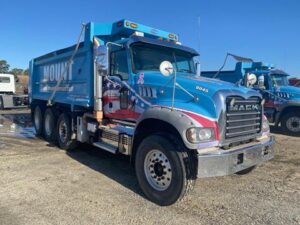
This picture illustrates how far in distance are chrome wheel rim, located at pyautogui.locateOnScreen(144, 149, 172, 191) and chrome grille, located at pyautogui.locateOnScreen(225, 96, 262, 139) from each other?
38.9 inches

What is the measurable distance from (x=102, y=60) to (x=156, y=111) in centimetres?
202

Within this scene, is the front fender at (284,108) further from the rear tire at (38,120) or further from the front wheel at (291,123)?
the rear tire at (38,120)

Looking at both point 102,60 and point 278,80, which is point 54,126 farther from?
point 278,80

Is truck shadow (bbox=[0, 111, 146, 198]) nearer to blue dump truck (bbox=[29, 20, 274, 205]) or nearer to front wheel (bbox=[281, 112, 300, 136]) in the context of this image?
blue dump truck (bbox=[29, 20, 274, 205])

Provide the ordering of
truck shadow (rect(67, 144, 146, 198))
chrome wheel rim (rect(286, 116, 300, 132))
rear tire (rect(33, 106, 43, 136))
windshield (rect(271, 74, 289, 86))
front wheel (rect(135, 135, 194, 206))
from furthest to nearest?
1. windshield (rect(271, 74, 289, 86))
2. chrome wheel rim (rect(286, 116, 300, 132))
3. rear tire (rect(33, 106, 43, 136))
4. truck shadow (rect(67, 144, 146, 198))
5. front wheel (rect(135, 135, 194, 206))

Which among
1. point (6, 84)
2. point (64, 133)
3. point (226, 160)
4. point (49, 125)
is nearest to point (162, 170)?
point (226, 160)

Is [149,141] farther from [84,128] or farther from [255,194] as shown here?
[84,128]

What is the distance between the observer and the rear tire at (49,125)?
9.48 meters

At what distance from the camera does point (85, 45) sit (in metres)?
7.25

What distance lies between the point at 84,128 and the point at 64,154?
103 centimetres

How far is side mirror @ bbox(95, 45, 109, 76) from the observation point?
20.1 ft

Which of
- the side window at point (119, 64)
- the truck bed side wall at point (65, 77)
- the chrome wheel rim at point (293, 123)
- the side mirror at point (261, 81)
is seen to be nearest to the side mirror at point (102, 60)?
the side window at point (119, 64)

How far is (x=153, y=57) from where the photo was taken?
616cm

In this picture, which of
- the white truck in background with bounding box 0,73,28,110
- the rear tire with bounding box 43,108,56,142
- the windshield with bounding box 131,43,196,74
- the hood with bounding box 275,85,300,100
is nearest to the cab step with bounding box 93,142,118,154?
the windshield with bounding box 131,43,196,74
